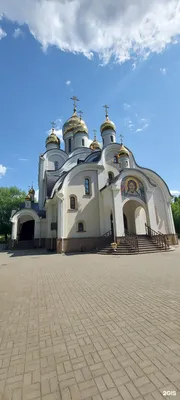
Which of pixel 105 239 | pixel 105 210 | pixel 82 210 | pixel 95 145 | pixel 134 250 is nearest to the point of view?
pixel 134 250

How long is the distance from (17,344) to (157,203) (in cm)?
1967

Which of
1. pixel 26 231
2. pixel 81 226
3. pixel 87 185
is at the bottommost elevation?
pixel 81 226

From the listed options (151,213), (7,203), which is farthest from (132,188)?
(7,203)

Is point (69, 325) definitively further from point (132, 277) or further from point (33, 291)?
point (132, 277)

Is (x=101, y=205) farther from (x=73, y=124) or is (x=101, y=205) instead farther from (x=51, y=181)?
(x=73, y=124)

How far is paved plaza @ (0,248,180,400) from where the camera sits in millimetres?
2025

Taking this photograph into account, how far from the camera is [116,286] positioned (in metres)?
5.67

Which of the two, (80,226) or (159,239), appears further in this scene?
(80,226)

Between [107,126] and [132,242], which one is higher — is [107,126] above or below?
above

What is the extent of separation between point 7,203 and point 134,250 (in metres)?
28.6

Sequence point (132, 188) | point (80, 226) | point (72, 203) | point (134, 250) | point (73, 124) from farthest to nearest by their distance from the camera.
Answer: point (73, 124) → point (72, 203) → point (80, 226) → point (132, 188) → point (134, 250)

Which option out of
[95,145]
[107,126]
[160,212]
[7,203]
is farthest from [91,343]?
[7,203]

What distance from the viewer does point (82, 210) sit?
1781 cm

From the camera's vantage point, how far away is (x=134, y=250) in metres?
14.0
